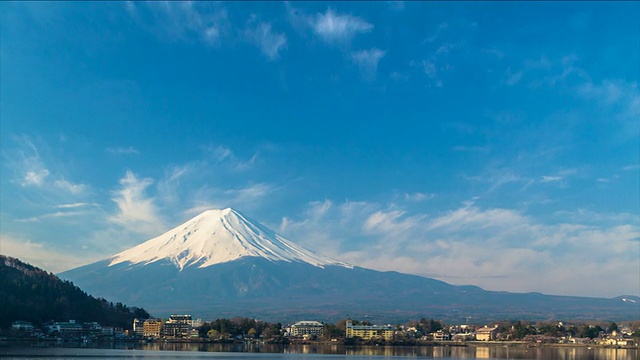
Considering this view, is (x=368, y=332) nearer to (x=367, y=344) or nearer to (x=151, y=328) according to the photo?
(x=367, y=344)

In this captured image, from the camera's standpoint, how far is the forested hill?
5144 cm

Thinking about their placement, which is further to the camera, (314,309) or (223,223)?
(223,223)

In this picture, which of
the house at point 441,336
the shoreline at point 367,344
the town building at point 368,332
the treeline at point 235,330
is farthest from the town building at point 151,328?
the house at point 441,336

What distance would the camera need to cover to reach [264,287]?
126 m

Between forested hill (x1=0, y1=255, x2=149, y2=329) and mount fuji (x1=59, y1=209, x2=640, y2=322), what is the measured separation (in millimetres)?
37834

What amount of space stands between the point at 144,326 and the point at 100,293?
189 feet

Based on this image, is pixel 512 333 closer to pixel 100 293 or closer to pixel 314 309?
pixel 314 309

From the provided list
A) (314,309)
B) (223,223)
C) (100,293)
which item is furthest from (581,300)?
(100,293)

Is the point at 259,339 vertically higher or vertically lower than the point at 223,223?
lower

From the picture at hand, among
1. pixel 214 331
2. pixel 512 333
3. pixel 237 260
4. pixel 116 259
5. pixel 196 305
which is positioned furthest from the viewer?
pixel 116 259

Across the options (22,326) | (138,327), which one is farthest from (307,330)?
(22,326)

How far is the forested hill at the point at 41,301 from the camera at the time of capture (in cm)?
5144

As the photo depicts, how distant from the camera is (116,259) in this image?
14550cm

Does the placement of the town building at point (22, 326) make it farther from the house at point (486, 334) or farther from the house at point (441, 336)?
the house at point (486, 334)
